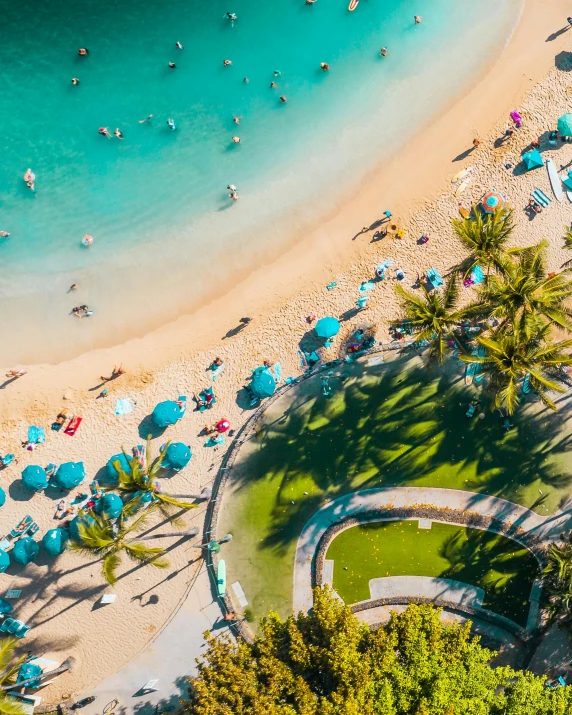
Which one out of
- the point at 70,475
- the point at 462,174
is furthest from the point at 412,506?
the point at 462,174

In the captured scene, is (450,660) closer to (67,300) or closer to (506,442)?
(506,442)

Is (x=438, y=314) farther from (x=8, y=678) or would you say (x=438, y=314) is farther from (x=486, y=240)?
(x=8, y=678)

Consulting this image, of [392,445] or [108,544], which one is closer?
[108,544]

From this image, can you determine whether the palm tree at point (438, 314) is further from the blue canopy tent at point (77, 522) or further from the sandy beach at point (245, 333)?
the blue canopy tent at point (77, 522)

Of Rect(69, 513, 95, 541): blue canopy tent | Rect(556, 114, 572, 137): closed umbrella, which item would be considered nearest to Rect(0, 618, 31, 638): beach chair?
Rect(69, 513, 95, 541): blue canopy tent

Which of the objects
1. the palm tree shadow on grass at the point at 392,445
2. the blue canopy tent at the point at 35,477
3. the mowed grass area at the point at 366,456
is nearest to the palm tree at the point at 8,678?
the blue canopy tent at the point at 35,477

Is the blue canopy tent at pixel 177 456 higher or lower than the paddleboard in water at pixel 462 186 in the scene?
lower
